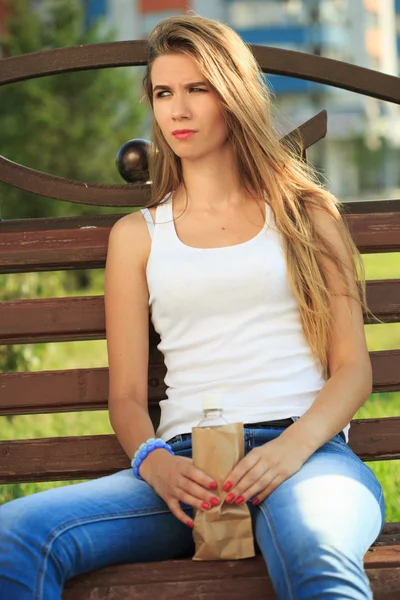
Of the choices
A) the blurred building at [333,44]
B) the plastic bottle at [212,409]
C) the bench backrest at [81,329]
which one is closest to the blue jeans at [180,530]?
the plastic bottle at [212,409]

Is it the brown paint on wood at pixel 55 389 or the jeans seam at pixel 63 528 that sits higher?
the brown paint on wood at pixel 55 389

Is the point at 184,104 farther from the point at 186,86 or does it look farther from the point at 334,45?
the point at 334,45

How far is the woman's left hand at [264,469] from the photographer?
7.94 feet

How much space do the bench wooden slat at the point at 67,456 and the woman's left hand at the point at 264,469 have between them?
667 millimetres

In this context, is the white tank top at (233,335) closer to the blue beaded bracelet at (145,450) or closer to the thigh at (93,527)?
the blue beaded bracelet at (145,450)

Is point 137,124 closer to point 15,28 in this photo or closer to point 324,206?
point 15,28

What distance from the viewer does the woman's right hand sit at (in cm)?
242

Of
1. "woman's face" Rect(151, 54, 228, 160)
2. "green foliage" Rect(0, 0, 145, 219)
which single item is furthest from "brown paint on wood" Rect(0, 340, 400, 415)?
"green foliage" Rect(0, 0, 145, 219)

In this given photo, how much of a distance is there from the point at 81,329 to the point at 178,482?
84 cm

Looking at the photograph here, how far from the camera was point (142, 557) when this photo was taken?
100 inches

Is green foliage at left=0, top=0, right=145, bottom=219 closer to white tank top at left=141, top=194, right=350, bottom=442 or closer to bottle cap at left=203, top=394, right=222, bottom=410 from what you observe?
white tank top at left=141, top=194, right=350, bottom=442

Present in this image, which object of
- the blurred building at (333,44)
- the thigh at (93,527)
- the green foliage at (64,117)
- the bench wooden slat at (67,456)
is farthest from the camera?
the blurred building at (333,44)

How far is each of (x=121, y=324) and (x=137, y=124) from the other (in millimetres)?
11628

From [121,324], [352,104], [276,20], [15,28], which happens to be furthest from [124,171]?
[352,104]
